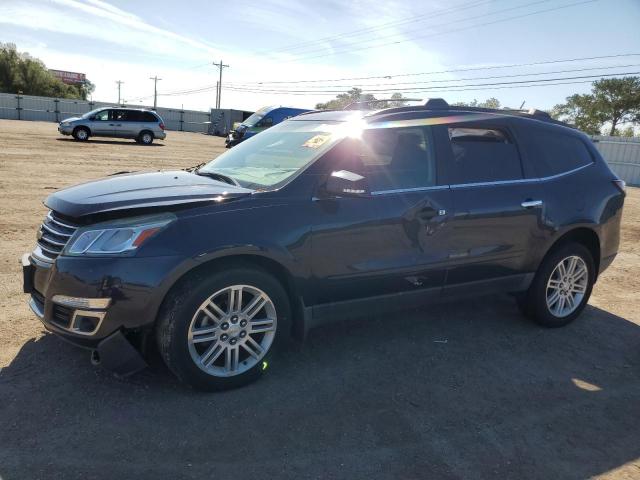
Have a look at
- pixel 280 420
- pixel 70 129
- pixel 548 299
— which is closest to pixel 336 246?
pixel 280 420

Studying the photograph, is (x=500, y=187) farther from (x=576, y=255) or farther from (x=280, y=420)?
(x=280, y=420)

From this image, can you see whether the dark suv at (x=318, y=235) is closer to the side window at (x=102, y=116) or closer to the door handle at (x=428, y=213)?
the door handle at (x=428, y=213)

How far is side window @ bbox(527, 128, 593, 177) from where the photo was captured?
4680 millimetres

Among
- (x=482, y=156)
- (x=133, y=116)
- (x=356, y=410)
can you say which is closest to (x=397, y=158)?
(x=482, y=156)

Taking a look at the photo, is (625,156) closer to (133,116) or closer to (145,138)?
(145,138)

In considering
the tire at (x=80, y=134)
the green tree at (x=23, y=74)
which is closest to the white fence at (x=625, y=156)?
the tire at (x=80, y=134)

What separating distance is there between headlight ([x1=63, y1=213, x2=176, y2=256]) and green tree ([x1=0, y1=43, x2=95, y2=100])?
76609 mm

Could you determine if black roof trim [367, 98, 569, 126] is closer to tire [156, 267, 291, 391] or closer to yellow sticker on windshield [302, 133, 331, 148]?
yellow sticker on windshield [302, 133, 331, 148]

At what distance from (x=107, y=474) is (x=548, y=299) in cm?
400

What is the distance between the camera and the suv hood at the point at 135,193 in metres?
3.17

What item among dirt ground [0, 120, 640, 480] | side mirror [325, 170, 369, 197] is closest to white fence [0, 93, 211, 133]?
dirt ground [0, 120, 640, 480]

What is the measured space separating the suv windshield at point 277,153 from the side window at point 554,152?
1.92m

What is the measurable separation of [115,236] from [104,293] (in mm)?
344

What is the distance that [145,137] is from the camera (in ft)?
91.2
